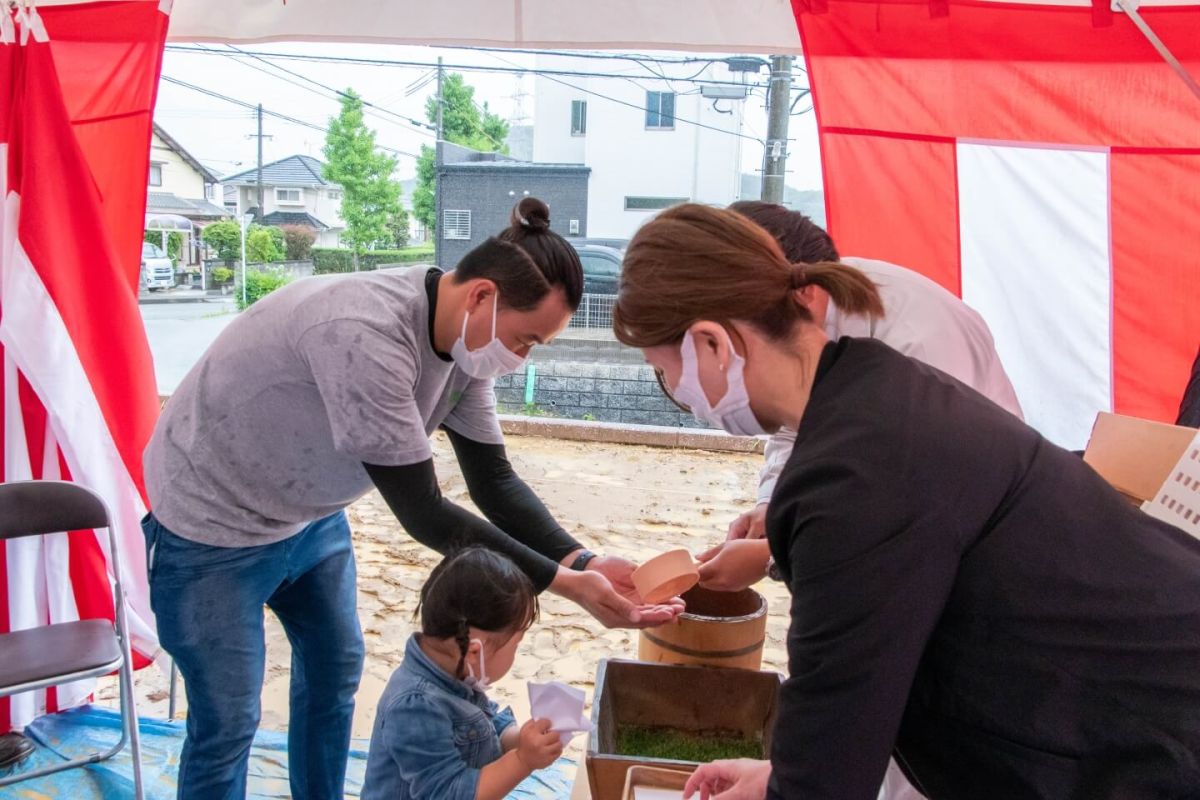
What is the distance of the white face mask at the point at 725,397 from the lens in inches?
32.2

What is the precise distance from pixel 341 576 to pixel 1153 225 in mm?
1889

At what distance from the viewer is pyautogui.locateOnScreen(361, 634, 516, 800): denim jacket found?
1277mm

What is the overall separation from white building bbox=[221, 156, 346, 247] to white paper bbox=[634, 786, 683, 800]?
39.5ft

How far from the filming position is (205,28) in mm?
2232

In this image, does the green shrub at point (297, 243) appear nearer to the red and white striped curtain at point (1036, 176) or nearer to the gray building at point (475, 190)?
the gray building at point (475, 190)

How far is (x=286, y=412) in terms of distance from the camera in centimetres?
142

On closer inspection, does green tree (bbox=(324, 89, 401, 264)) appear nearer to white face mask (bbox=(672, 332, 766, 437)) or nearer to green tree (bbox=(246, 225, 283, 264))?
green tree (bbox=(246, 225, 283, 264))

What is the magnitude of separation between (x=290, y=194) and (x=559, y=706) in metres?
14.6

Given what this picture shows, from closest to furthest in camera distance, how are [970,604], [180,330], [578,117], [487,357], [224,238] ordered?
Result: [970,604] → [487,357] → [180,330] → [224,238] → [578,117]

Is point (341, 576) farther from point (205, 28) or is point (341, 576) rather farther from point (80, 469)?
point (205, 28)

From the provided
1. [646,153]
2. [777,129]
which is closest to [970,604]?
[777,129]

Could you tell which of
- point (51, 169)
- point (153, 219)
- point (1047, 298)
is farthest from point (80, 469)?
point (153, 219)

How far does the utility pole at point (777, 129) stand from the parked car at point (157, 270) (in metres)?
7.15

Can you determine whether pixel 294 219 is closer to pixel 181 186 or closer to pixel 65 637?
pixel 181 186
